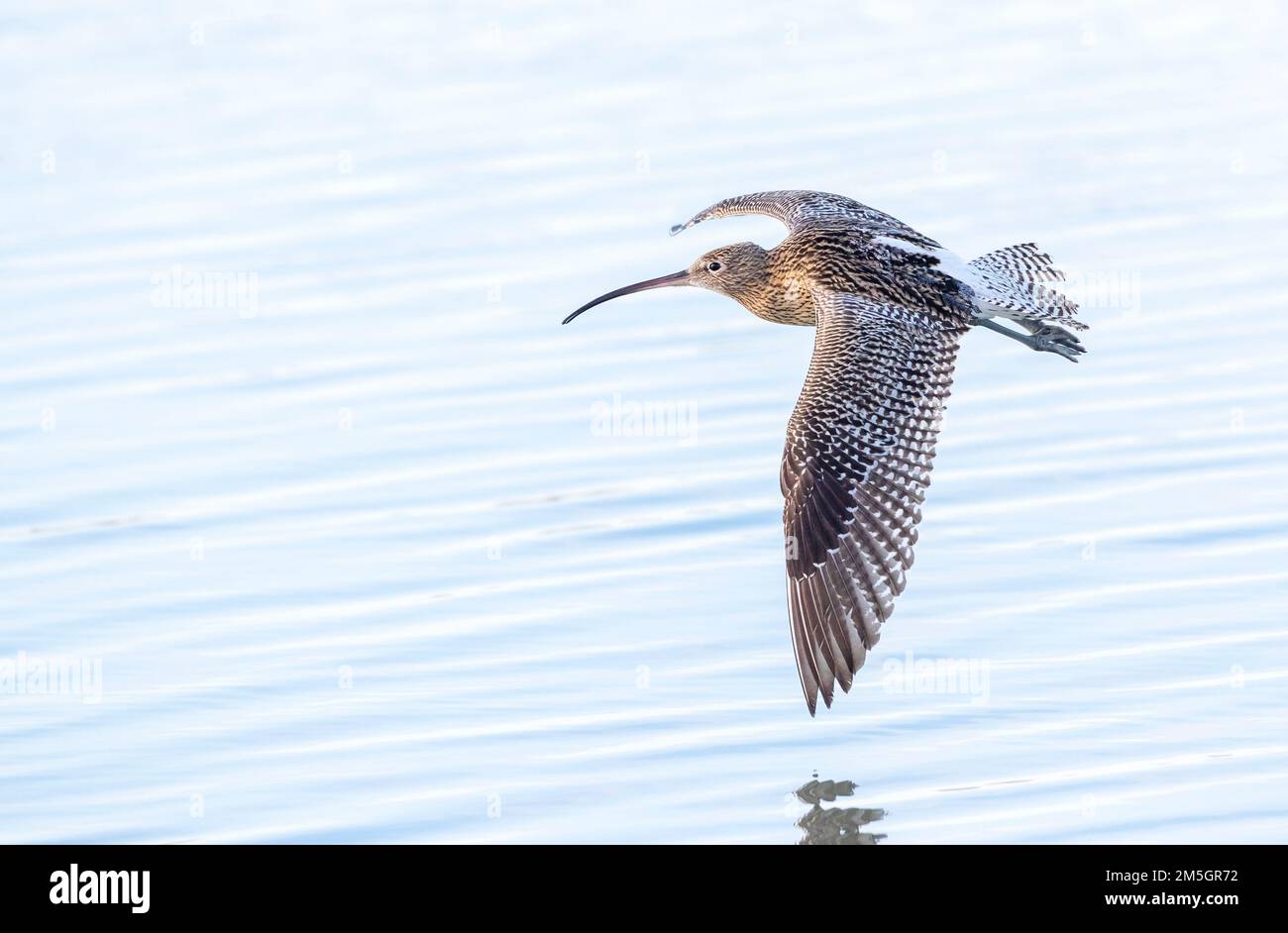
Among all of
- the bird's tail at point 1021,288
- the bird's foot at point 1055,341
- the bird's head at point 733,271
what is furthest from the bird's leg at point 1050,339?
the bird's head at point 733,271

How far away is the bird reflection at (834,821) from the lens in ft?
30.6

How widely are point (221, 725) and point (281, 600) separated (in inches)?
52.8

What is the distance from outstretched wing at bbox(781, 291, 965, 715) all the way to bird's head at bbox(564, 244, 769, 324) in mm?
1338

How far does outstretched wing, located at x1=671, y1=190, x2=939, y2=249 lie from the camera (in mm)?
12125

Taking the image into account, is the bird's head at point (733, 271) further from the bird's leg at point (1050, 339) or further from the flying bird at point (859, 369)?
the bird's leg at point (1050, 339)

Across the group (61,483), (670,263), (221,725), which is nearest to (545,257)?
(670,263)

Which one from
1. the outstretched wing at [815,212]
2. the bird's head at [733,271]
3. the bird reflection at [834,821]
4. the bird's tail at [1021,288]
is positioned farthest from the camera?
the bird's head at [733,271]

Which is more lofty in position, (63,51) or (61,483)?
(63,51)

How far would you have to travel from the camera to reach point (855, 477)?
10312 millimetres

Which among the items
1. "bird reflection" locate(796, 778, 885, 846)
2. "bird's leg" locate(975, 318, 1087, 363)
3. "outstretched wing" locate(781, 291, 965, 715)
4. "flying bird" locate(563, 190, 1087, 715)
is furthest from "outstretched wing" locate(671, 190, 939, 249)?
"bird reflection" locate(796, 778, 885, 846)

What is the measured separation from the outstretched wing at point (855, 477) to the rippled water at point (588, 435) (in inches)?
20.1

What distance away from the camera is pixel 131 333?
1521 cm

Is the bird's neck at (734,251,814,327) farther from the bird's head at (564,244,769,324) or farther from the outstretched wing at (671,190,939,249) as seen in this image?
the outstretched wing at (671,190,939,249)

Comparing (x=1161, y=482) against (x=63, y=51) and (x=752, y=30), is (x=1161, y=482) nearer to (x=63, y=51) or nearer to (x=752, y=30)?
(x=752, y=30)
